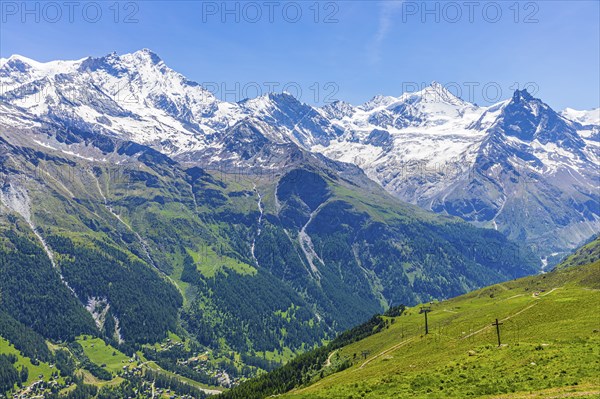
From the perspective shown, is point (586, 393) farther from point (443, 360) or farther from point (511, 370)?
point (443, 360)

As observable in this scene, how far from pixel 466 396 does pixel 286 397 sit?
4182 centimetres

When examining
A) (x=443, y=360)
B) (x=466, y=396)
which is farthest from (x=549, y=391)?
(x=443, y=360)

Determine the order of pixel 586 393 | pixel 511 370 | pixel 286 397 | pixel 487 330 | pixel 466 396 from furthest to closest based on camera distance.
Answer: pixel 487 330, pixel 286 397, pixel 511 370, pixel 466 396, pixel 586 393

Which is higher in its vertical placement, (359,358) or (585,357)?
(585,357)

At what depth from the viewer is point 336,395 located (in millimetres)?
94688

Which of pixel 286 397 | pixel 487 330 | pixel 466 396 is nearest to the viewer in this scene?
pixel 466 396

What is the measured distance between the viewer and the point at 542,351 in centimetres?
9450

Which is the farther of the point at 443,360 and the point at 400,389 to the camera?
the point at 443,360

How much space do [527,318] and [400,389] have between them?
71657mm

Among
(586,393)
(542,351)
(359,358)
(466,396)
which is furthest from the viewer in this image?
(359,358)

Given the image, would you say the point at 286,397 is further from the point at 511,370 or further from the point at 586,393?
the point at 586,393

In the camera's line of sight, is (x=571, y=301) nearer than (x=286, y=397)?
No

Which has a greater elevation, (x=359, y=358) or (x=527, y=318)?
(x=527, y=318)

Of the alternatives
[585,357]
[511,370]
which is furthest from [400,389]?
[585,357]
